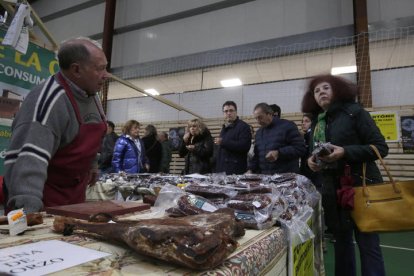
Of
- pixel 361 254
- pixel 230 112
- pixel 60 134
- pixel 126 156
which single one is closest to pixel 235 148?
pixel 230 112

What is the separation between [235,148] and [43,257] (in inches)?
126

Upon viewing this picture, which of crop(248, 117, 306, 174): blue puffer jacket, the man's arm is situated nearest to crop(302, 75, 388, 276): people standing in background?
crop(248, 117, 306, 174): blue puffer jacket

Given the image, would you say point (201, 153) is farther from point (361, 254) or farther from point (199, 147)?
point (361, 254)

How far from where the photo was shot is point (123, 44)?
9.33 m

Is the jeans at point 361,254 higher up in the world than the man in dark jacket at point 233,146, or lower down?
lower down

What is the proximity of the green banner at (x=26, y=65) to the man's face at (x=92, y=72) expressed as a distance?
1024 mm

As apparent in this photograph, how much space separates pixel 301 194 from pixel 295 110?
5.21 m

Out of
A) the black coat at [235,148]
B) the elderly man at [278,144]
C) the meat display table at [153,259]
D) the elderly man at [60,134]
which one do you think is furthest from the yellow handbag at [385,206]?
the black coat at [235,148]

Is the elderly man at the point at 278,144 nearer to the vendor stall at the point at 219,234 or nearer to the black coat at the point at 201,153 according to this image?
the black coat at the point at 201,153

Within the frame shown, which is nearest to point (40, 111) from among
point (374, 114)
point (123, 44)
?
point (374, 114)

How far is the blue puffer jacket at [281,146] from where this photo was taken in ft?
10.5

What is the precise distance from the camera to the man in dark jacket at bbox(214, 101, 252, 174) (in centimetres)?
372

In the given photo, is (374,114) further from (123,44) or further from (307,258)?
(123,44)

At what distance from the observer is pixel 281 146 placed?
3246 millimetres
